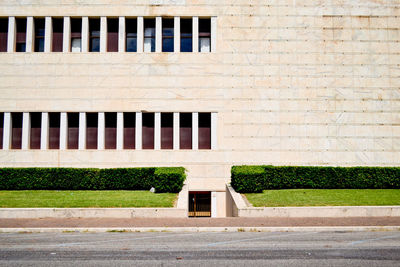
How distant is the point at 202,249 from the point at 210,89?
1421 cm

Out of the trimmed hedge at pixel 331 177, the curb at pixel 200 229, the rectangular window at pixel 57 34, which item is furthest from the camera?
the rectangular window at pixel 57 34

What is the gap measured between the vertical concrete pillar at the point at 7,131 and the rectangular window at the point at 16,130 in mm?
342

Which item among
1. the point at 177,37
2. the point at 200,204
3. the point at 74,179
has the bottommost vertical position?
the point at 200,204

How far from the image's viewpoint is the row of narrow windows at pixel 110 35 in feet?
73.2

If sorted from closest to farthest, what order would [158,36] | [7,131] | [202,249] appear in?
1. [202,249]
2. [7,131]
3. [158,36]

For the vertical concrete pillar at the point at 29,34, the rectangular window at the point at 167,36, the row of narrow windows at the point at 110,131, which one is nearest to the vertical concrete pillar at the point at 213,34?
the rectangular window at the point at 167,36

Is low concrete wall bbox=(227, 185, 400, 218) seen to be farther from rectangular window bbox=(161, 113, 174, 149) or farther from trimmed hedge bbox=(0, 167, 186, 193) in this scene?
rectangular window bbox=(161, 113, 174, 149)

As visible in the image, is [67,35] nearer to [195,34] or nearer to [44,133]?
[44,133]

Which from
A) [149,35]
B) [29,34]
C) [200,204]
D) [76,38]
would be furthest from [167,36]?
[200,204]

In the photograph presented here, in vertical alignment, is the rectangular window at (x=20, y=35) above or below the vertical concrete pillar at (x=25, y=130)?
above

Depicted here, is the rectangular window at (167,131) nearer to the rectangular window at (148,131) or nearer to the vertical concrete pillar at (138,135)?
the rectangular window at (148,131)

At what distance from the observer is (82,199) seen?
50.7ft

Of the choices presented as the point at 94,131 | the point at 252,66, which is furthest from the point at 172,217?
the point at 252,66

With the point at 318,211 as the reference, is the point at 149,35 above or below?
above
